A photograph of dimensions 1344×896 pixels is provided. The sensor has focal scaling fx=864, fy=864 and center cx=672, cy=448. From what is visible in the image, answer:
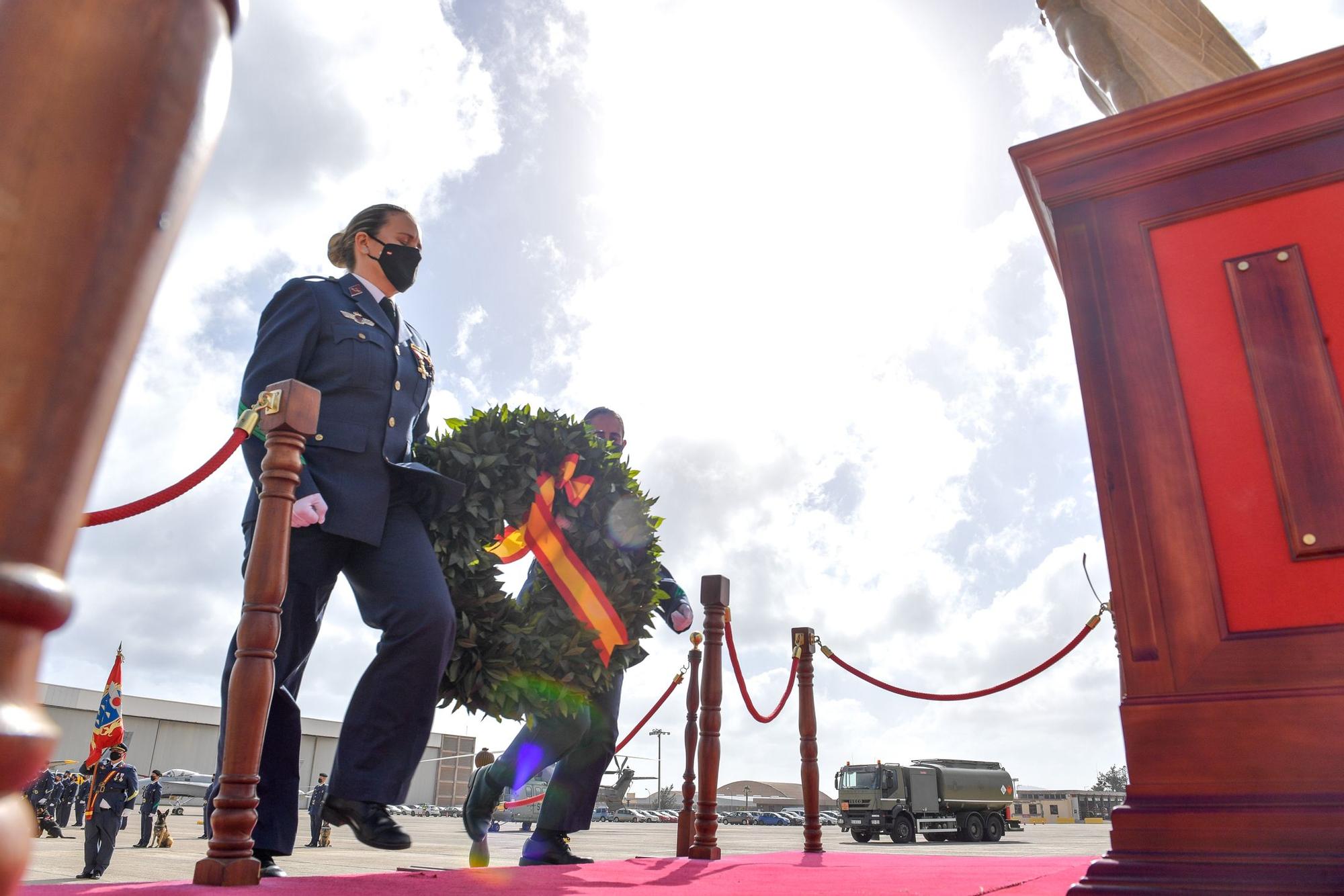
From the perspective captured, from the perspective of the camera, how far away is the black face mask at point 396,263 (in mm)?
3363

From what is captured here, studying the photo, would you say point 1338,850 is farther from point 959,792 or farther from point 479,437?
point 959,792

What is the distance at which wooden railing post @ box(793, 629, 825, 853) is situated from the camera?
5.35 m

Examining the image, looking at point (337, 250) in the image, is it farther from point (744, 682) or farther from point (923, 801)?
point (923, 801)

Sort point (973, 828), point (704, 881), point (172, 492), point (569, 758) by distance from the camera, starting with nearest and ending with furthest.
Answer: point (172, 492) → point (704, 881) → point (569, 758) → point (973, 828)

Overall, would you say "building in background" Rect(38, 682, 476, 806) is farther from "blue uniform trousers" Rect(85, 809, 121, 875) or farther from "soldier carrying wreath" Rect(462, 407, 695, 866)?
"soldier carrying wreath" Rect(462, 407, 695, 866)

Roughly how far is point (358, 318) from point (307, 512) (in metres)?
0.83

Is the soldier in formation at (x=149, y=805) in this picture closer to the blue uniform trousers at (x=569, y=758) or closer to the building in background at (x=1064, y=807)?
the blue uniform trousers at (x=569, y=758)

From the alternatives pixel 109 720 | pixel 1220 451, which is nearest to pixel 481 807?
pixel 1220 451

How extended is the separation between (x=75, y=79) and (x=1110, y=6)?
12.8ft

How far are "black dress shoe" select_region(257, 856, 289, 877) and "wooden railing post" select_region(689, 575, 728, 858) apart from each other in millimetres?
2260

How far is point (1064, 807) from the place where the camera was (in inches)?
2552

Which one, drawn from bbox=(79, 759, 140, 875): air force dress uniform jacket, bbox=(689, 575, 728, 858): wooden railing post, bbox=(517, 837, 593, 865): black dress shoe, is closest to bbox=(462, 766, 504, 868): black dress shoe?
bbox=(517, 837, 593, 865): black dress shoe

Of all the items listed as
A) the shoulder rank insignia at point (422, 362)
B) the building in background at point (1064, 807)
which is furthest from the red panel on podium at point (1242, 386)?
the building in background at point (1064, 807)

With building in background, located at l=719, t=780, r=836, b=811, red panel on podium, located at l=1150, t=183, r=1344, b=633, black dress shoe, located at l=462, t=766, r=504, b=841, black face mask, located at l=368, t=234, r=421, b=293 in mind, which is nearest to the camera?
red panel on podium, located at l=1150, t=183, r=1344, b=633
